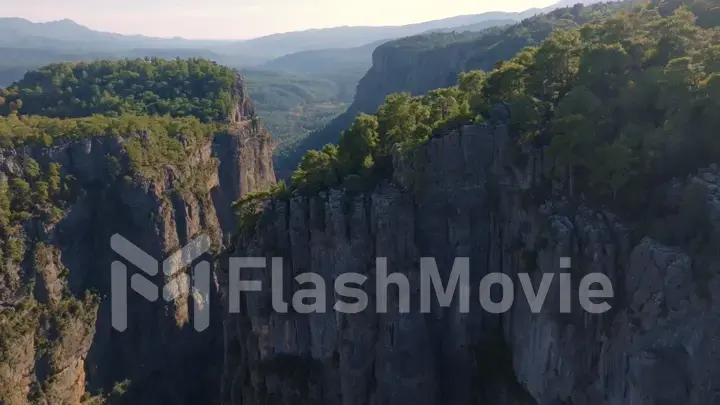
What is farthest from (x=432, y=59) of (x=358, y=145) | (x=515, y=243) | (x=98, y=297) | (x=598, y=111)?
(x=515, y=243)

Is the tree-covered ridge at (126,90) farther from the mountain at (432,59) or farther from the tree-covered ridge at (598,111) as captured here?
the tree-covered ridge at (598,111)

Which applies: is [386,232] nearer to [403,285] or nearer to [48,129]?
[403,285]

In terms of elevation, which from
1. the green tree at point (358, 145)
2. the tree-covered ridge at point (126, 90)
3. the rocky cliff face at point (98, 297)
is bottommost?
the rocky cliff face at point (98, 297)

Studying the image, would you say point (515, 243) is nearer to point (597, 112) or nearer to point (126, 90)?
point (597, 112)

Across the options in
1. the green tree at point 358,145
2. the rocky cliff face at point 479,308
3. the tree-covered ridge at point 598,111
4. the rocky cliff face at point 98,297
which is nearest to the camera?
the rocky cliff face at point 479,308

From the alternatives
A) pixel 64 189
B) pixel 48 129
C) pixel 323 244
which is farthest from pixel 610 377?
pixel 48 129

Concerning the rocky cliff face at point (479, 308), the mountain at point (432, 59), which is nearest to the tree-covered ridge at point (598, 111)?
the rocky cliff face at point (479, 308)

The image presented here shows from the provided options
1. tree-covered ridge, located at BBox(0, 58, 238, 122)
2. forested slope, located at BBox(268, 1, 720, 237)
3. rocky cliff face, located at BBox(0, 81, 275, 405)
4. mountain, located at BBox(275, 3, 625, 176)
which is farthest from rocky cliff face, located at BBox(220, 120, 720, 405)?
mountain, located at BBox(275, 3, 625, 176)
